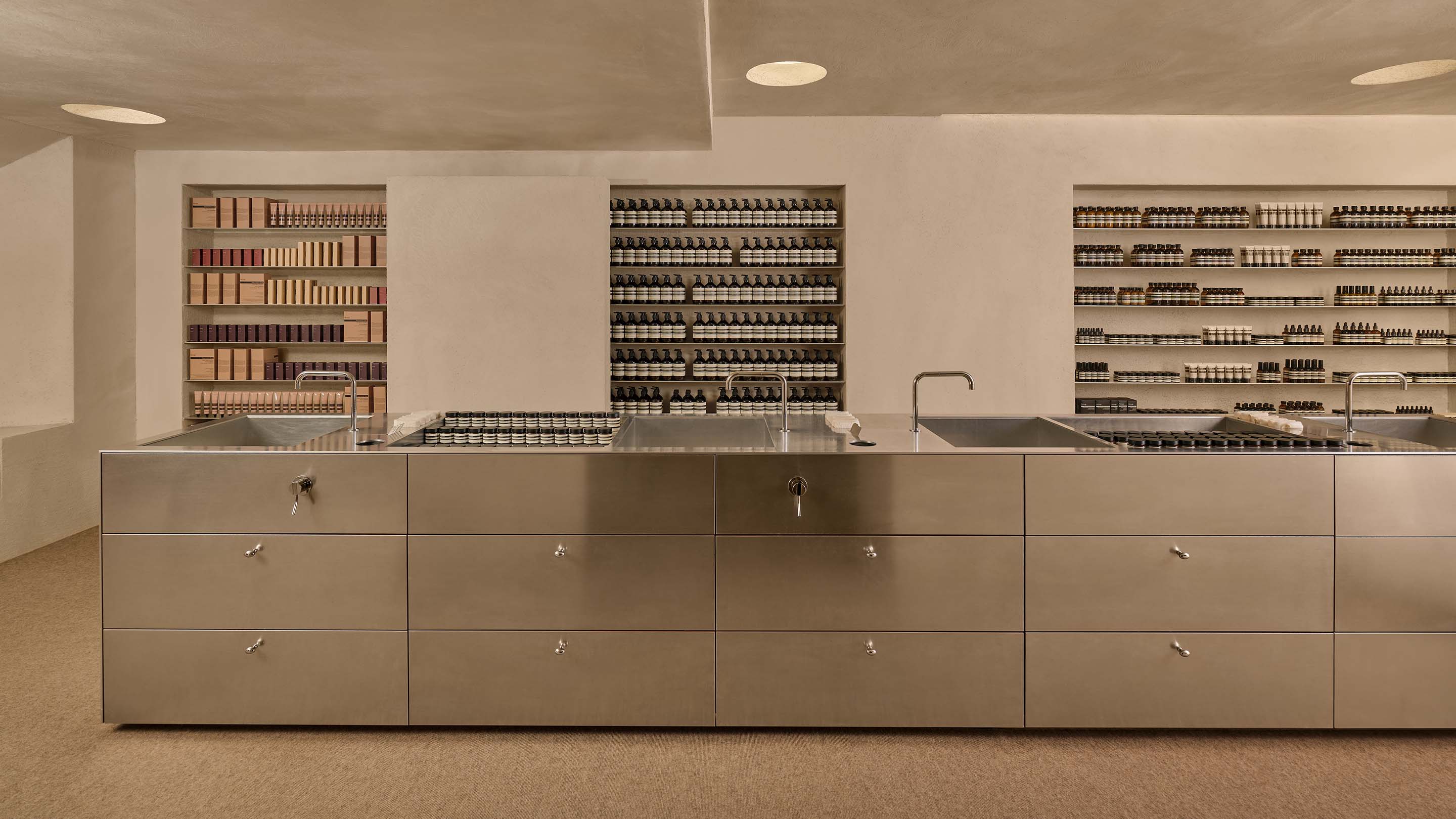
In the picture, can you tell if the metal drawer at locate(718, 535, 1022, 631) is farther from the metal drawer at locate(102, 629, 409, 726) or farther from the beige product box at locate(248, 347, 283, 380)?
the beige product box at locate(248, 347, 283, 380)

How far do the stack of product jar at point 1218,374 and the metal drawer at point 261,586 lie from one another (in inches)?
210

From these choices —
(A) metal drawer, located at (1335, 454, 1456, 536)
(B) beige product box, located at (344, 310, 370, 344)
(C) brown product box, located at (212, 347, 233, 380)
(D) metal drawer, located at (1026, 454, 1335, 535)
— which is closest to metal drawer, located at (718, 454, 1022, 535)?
(D) metal drawer, located at (1026, 454, 1335, 535)

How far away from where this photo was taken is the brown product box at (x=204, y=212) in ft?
18.8

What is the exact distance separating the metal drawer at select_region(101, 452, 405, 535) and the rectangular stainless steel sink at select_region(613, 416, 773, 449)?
2.70 feet

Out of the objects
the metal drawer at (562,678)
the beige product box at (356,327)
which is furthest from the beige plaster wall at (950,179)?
the metal drawer at (562,678)

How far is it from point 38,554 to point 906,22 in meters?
Result: 5.64

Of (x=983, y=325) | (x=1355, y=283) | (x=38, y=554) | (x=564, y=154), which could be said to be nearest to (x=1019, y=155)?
(x=983, y=325)

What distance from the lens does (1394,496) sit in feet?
8.18

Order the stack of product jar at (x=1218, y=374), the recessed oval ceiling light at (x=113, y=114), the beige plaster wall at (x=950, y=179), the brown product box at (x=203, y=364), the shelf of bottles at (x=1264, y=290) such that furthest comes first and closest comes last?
the brown product box at (x=203, y=364) → the stack of product jar at (x=1218, y=374) → the shelf of bottles at (x=1264, y=290) → the beige plaster wall at (x=950, y=179) → the recessed oval ceiling light at (x=113, y=114)

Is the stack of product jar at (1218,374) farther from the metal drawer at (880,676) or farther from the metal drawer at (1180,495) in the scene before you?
the metal drawer at (880,676)

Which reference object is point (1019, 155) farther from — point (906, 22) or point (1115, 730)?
point (1115, 730)

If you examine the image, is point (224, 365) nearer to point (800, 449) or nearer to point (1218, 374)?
point (800, 449)

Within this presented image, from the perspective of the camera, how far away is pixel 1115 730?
2650 mm

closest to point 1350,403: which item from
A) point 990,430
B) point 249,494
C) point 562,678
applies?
point 990,430
